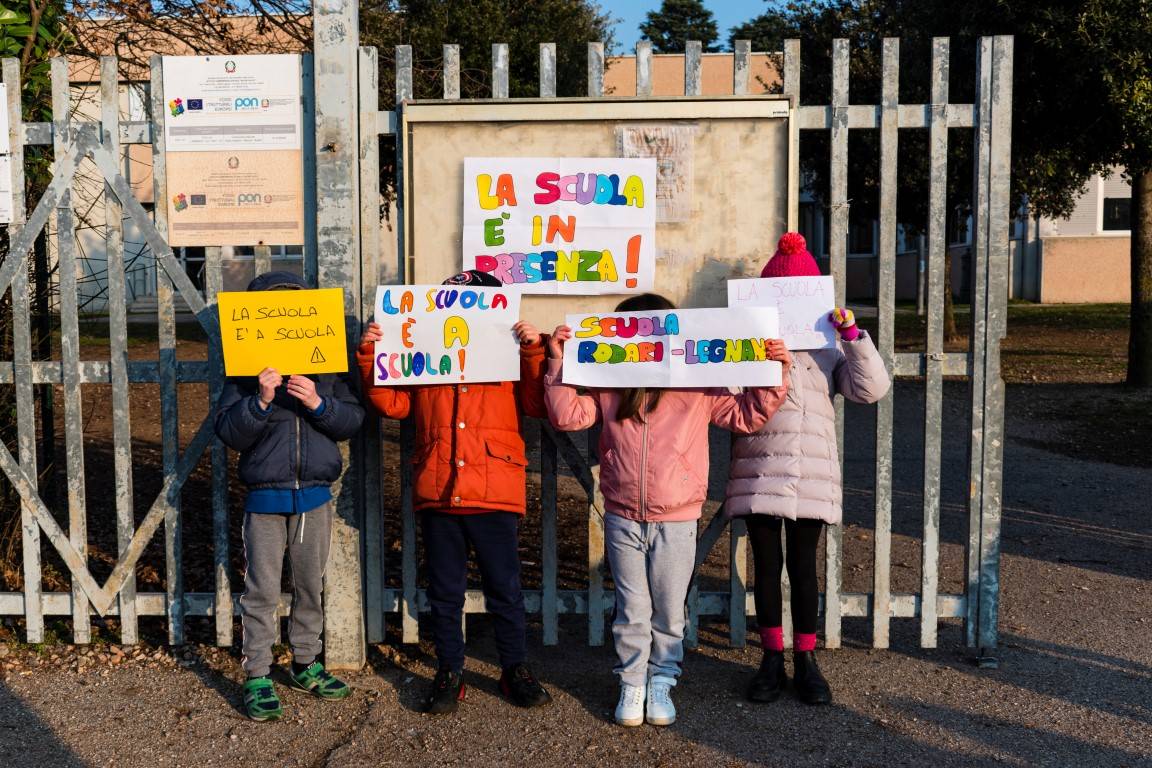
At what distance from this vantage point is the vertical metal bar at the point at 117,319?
4.76 metres

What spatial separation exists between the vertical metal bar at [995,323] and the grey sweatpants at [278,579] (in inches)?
108

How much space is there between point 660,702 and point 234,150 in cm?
284

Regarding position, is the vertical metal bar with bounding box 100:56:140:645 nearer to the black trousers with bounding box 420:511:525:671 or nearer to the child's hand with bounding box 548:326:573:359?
the black trousers with bounding box 420:511:525:671

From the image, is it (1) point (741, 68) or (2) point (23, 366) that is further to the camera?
(2) point (23, 366)

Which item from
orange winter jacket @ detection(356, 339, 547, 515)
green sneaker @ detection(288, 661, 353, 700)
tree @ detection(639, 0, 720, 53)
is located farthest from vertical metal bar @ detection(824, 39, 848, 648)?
tree @ detection(639, 0, 720, 53)

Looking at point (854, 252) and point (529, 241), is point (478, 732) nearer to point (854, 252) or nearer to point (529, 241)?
point (529, 241)

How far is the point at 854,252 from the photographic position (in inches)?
1404

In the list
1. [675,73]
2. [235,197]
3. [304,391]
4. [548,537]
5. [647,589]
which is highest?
[675,73]

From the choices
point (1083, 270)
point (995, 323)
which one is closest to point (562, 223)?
point (995, 323)

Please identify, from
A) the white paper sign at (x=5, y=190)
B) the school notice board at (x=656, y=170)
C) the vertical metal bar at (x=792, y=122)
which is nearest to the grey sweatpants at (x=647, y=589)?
the school notice board at (x=656, y=170)

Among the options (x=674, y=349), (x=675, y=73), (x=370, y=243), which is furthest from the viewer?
(x=675, y=73)

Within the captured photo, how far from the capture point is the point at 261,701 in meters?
4.41

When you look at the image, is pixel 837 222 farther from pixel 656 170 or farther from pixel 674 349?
pixel 674 349

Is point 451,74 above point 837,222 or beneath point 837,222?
above
